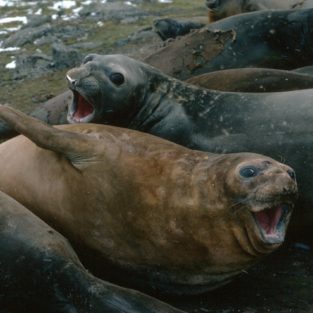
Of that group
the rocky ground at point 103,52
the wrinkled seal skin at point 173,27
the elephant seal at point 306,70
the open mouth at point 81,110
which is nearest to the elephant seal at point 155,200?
the rocky ground at point 103,52

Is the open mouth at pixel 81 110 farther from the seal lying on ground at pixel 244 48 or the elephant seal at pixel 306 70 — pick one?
the elephant seal at pixel 306 70

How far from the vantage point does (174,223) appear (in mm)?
4121

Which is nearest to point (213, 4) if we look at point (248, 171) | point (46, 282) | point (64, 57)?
point (64, 57)

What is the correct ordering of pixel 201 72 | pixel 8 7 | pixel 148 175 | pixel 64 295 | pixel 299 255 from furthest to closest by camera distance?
pixel 8 7
pixel 201 72
pixel 299 255
pixel 148 175
pixel 64 295

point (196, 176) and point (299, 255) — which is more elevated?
point (196, 176)

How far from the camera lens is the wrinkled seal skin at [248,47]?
6.65 metres

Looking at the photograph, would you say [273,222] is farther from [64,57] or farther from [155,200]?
[64,57]

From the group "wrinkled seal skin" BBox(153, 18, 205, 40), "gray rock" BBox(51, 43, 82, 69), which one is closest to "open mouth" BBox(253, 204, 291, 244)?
"wrinkled seal skin" BBox(153, 18, 205, 40)

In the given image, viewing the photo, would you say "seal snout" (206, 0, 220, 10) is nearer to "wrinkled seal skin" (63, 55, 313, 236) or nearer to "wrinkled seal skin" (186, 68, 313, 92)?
"wrinkled seal skin" (186, 68, 313, 92)

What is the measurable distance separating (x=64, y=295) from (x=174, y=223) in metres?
0.59

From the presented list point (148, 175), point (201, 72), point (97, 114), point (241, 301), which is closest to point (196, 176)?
point (148, 175)

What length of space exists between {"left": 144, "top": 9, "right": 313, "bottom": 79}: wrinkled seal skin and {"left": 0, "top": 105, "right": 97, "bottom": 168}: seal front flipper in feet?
7.39

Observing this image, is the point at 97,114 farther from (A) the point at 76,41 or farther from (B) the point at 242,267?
(A) the point at 76,41

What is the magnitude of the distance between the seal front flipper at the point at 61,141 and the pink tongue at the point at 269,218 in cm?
95
